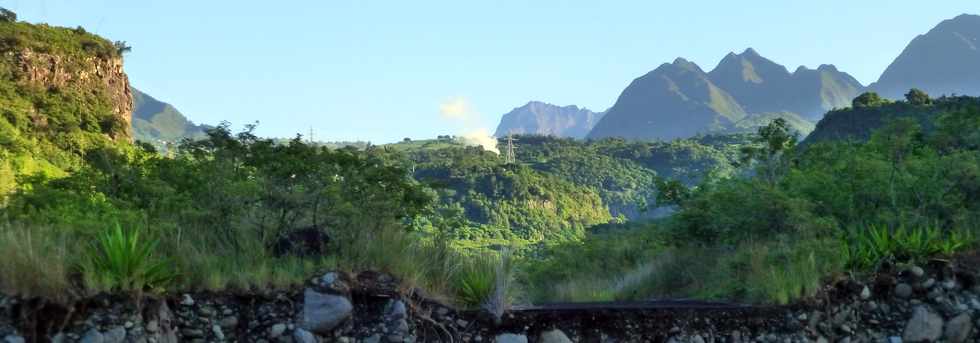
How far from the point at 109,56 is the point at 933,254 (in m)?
85.7

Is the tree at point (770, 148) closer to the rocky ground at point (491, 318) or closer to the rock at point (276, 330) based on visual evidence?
the rocky ground at point (491, 318)

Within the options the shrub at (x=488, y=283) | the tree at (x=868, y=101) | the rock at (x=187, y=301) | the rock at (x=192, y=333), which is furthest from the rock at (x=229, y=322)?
the tree at (x=868, y=101)

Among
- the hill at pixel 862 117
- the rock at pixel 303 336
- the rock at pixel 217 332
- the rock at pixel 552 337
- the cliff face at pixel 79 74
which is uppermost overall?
the cliff face at pixel 79 74

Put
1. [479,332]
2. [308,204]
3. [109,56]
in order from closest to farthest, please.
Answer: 1. [479,332]
2. [308,204]
3. [109,56]

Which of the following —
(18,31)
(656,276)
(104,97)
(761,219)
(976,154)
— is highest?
(18,31)

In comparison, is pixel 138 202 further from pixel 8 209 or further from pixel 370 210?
pixel 370 210

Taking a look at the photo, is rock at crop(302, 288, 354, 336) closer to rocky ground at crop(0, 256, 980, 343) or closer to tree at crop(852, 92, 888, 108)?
rocky ground at crop(0, 256, 980, 343)

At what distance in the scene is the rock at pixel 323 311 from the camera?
23.6ft

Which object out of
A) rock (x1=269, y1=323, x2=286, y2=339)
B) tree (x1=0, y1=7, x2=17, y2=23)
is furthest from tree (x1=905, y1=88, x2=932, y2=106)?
tree (x1=0, y1=7, x2=17, y2=23)

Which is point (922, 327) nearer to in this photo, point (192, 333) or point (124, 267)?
point (192, 333)

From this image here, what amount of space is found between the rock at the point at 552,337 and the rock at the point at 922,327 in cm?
393

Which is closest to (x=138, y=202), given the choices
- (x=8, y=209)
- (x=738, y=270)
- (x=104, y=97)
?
(x=8, y=209)

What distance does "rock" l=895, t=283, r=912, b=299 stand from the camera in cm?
893

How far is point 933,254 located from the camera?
9.23 m
